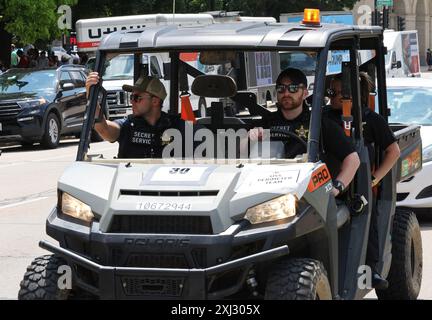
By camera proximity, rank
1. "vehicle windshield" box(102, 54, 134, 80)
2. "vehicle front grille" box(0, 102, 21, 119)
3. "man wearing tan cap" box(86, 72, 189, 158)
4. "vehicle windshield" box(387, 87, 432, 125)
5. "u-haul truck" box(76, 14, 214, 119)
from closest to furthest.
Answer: "man wearing tan cap" box(86, 72, 189, 158) → "vehicle windshield" box(387, 87, 432, 125) → "vehicle front grille" box(0, 102, 21, 119) → "u-haul truck" box(76, 14, 214, 119) → "vehicle windshield" box(102, 54, 134, 80)

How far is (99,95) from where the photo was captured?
237 inches

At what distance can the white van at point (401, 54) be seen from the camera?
34156mm

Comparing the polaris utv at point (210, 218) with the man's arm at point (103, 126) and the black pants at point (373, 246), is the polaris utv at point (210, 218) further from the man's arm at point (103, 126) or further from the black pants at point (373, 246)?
the black pants at point (373, 246)

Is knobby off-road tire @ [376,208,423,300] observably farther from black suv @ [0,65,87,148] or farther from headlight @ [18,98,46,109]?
headlight @ [18,98,46,109]

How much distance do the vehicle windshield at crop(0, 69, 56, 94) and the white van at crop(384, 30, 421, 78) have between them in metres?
12.5

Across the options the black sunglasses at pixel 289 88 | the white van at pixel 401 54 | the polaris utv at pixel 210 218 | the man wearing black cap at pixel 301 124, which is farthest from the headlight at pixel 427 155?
the white van at pixel 401 54

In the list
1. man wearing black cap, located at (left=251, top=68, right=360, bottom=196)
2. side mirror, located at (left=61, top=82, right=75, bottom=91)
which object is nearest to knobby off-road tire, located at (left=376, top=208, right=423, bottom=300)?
man wearing black cap, located at (left=251, top=68, right=360, bottom=196)

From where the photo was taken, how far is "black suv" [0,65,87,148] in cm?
2248

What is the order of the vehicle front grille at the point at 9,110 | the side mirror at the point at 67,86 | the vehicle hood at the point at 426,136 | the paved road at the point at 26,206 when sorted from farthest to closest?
the side mirror at the point at 67,86
the vehicle front grille at the point at 9,110
the vehicle hood at the point at 426,136
the paved road at the point at 26,206

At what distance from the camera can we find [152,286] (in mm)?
5109

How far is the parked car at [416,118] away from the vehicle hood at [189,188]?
585cm


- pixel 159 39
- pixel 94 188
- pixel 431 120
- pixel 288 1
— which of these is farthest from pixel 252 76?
pixel 288 1

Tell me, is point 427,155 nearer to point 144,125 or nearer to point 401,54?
point 144,125

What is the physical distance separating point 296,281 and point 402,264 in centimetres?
208
